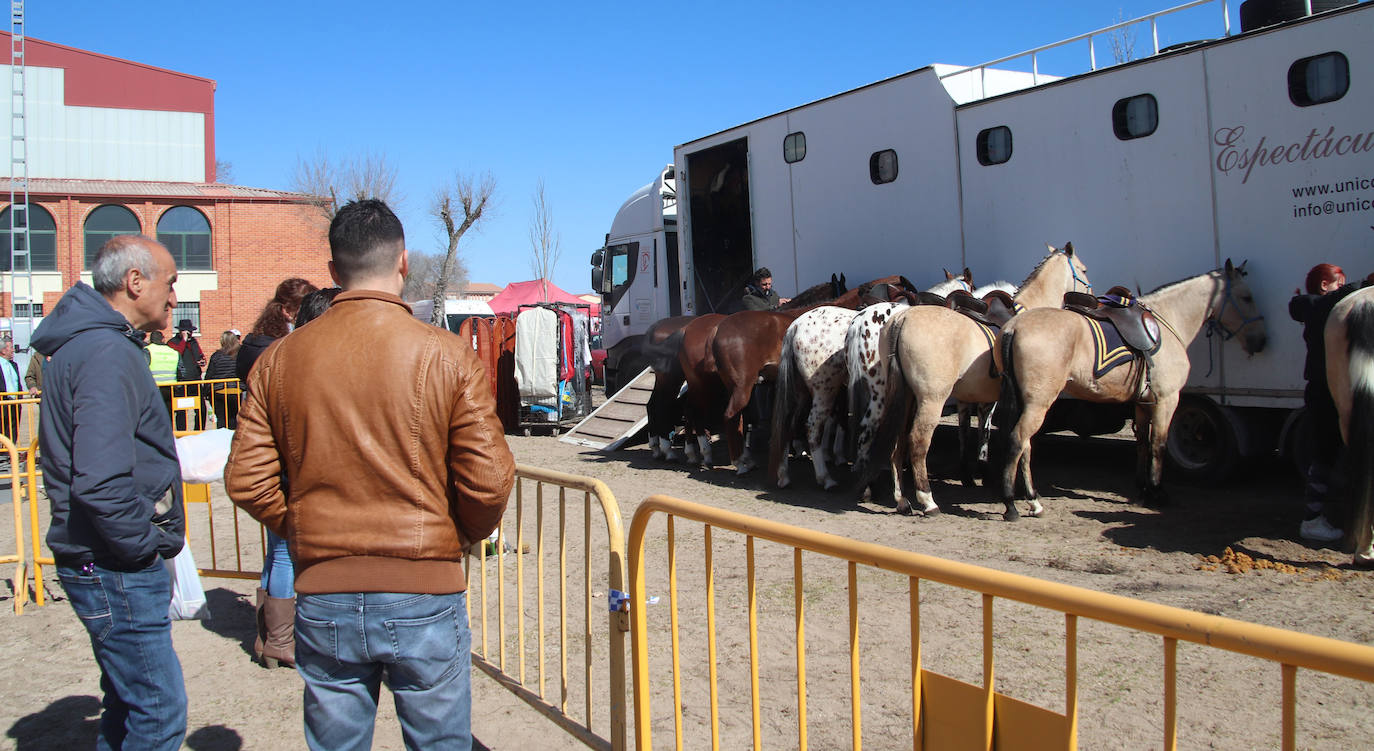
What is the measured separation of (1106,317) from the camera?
7.07 m

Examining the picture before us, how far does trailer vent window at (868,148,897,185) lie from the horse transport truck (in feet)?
0.06

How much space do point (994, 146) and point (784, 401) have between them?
11.0 ft

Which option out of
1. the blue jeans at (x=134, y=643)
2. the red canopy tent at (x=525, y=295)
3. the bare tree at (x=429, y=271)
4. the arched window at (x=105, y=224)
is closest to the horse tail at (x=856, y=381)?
the blue jeans at (x=134, y=643)

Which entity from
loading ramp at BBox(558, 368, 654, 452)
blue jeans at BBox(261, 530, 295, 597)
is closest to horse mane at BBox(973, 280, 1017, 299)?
loading ramp at BBox(558, 368, 654, 452)

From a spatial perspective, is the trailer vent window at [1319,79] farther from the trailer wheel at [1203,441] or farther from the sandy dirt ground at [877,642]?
the sandy dirt ground at [877,642]

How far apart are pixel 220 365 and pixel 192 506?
2.51 m

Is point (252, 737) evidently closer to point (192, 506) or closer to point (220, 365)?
point (192, 506)

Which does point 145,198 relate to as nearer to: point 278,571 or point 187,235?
point 187,235

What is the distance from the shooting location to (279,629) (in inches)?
166

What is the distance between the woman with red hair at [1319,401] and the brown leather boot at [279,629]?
6.46 metres

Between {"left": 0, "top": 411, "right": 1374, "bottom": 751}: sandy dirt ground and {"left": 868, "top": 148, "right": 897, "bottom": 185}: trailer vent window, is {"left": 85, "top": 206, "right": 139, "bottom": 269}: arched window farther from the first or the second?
{"left": 868, "top": 148, "right": 897, "bottom": 185}: trailer vent window

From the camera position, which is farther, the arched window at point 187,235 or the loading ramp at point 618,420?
the arched window at point 187,235

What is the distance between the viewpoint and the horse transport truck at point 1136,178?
21.8 feet

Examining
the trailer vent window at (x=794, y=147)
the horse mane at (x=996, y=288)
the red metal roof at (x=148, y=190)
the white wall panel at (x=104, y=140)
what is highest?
the white wall panel at (x=104, y=140)
